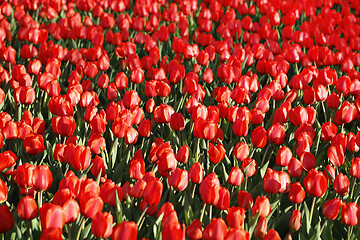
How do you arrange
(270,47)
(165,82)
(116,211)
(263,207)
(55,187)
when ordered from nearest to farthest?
(263,207) < (116,211) < (55,187) < (165,82) < (270,47)

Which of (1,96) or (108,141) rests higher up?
(1,96)

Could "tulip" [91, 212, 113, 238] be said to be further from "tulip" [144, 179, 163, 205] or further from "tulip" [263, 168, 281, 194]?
"tulip" [263, 168, 281, 194]

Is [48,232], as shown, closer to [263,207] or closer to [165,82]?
[263,207]

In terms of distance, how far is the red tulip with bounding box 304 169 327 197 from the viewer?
216 cm

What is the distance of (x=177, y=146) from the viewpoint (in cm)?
296

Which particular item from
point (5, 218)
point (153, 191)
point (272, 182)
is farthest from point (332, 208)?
point (5, 218)

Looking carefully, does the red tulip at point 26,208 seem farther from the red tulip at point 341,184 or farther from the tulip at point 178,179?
the red tulip at point 341,184

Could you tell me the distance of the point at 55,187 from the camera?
256cm

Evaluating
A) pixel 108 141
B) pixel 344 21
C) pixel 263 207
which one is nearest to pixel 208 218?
pixel 263 207

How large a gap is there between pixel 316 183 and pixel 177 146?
99 cm

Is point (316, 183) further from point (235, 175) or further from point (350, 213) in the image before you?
point (235, 175)

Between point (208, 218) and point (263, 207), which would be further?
point (208, 218)

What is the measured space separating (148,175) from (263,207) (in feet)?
1.56

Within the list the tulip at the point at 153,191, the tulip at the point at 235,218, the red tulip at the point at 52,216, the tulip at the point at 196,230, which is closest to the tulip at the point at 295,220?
the tulip at the point at 235,218
